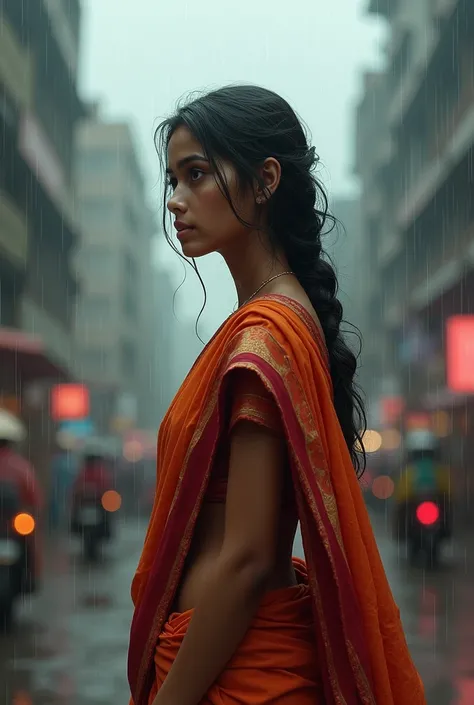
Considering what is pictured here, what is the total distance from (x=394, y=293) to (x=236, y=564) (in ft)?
148

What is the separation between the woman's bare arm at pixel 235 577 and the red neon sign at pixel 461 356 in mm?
18459

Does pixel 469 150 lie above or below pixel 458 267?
above

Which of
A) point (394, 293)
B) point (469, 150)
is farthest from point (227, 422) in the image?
point (394, 293)

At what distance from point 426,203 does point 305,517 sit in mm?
30469

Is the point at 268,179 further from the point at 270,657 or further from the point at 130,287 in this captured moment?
the point at 130,287

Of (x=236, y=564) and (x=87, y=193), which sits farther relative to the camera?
(x=87, y=193)

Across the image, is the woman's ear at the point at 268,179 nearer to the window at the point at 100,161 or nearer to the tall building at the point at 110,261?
the tall building at the point at 110,261

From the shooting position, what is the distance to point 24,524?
28.0 feet

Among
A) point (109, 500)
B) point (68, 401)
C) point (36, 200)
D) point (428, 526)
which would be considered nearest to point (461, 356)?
point (109, 500)

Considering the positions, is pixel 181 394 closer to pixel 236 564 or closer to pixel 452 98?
pixel 236 564

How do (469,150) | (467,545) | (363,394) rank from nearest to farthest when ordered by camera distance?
(363,394) < (467,545) < (469,150)

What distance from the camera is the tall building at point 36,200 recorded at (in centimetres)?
2202

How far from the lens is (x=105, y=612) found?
30.7 ft

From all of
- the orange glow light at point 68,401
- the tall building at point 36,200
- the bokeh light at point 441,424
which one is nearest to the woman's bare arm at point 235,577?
the tall building at point 36,200
